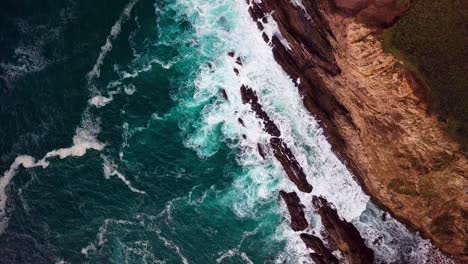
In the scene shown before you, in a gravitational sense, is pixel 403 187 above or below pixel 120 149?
below

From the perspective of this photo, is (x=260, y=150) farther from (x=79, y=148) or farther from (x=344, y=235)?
(x=79, y=148)

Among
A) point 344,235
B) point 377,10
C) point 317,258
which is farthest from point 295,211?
point 377,10

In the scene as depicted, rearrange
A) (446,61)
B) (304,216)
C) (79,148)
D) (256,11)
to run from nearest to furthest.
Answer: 1. (446,61)
2. (304,216)
3. (79,148)
4. (256,11)

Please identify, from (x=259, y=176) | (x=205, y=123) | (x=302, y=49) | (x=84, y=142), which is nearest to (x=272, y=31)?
(x=302, y=49)

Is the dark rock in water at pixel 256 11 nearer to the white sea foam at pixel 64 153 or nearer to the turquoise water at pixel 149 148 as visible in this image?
the turquoise water at pixel 149 148

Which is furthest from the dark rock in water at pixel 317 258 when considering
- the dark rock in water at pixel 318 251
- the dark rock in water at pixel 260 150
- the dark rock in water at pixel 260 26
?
the dark rock in water at pixel 260 26

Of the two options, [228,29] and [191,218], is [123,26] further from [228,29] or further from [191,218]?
[191,218]
